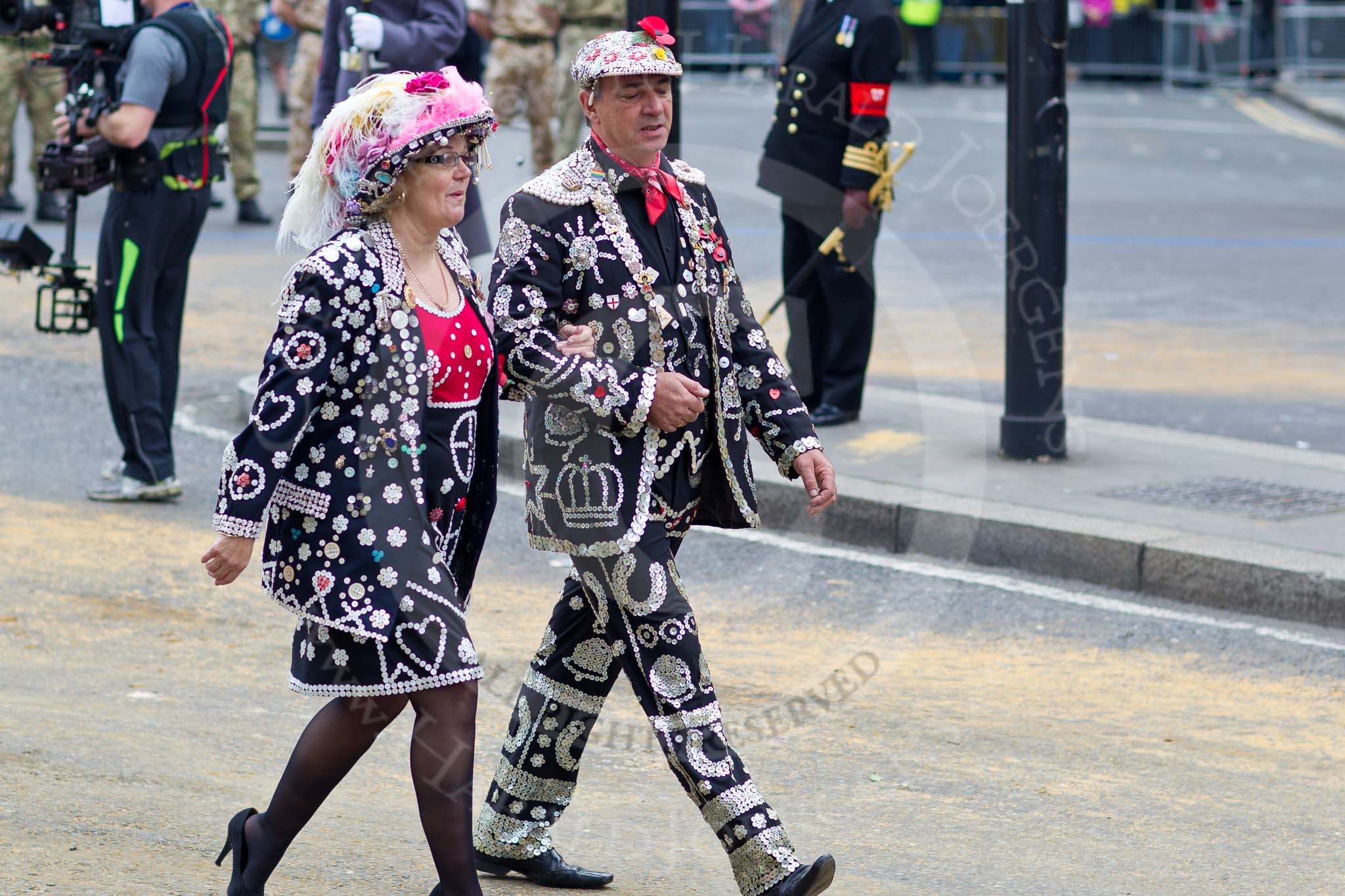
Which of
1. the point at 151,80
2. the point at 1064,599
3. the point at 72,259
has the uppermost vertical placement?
the point at 151,80

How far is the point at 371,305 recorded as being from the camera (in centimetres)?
363

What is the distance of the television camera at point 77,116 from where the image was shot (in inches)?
286

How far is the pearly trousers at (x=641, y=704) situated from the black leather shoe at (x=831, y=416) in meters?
4.38

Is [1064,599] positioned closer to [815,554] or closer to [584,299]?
[815,554]

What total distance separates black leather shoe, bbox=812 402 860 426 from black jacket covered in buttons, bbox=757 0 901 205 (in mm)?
874

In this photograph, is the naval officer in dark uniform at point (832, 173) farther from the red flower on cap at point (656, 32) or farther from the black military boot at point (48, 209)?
the black military boot at point (48, 209)

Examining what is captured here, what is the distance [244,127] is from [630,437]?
1189cm

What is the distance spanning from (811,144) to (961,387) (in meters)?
1.80

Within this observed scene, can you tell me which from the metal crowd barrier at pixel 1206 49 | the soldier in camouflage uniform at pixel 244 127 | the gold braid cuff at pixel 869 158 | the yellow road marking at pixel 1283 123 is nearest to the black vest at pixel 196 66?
the gold braid cuff at pixel 869 158

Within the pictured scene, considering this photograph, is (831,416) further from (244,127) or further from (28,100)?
(28,100)

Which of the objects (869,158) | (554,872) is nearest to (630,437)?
(554,872)

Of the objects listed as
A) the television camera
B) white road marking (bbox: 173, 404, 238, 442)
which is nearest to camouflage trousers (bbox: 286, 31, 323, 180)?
white road marking (bbox: 173, 404, 238, 442)

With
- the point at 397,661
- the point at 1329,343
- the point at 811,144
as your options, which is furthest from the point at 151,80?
the point at 1329,343

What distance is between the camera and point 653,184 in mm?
4117
